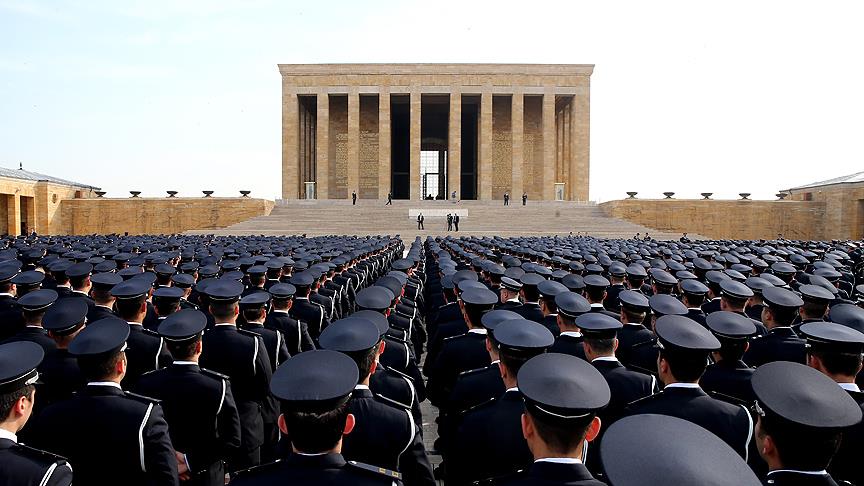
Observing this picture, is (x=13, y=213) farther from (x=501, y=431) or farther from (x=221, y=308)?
(x=501, y=431)

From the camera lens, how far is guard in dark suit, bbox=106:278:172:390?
398 cm

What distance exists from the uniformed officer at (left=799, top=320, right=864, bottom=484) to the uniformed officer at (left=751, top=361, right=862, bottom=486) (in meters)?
0.87

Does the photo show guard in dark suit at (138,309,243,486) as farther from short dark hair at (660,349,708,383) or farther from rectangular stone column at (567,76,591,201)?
rectangular stone column at (567,76,591,201)

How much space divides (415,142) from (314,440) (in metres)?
43.5

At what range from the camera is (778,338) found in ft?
14.3

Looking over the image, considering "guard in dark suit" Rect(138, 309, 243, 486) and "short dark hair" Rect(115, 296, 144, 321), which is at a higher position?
"short dark hair" Rect(115, 296, 144, 321)

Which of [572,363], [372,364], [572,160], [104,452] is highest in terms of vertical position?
[572,160]

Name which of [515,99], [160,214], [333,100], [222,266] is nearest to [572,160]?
[515,99]

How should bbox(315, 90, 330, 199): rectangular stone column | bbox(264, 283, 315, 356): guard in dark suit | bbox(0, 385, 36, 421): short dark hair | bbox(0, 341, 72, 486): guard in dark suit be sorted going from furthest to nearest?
bbox(315, 90, 330, 199): rectangular stone column
bbox(264, 283, 315, 356): guard in dark suit
bbox(0, 385, 36, 421): short dark hair
bbox(0, 341, 72, 486): guard in dark suit

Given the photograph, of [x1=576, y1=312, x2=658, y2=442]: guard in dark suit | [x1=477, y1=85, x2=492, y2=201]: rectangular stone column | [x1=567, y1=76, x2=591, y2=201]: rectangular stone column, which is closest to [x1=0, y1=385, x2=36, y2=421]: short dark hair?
[x1=576, y1=312, x2=658, y2=442]: guard in dark suit

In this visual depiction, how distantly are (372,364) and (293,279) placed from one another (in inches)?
138

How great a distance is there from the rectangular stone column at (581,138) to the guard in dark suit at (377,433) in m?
43.4

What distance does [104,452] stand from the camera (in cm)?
257

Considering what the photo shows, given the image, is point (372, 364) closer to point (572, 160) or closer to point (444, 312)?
point (444, 312)
